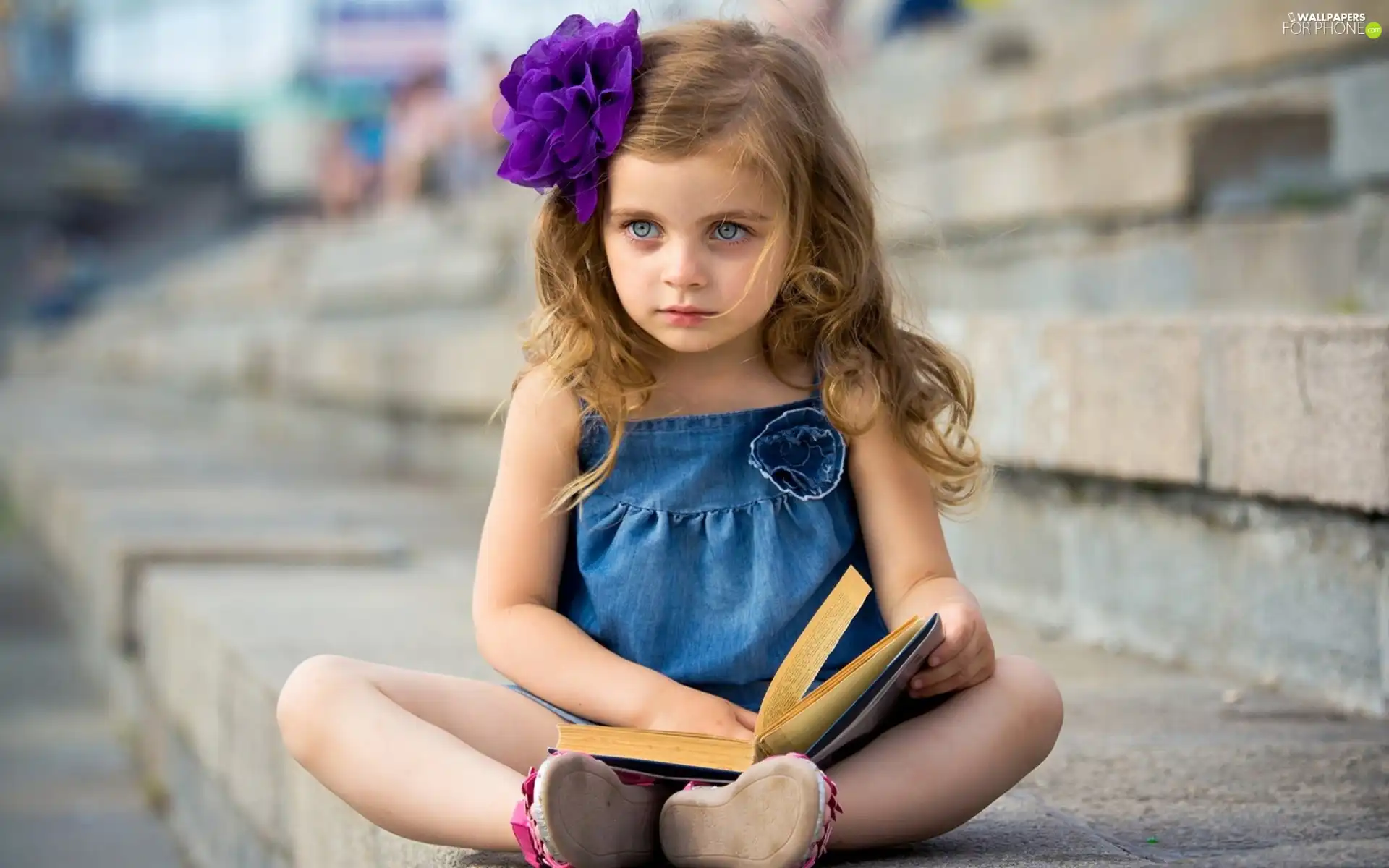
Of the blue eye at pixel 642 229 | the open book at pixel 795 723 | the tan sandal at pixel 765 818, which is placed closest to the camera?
the tan sandal at pixel 765 818

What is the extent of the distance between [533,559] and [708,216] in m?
0.46

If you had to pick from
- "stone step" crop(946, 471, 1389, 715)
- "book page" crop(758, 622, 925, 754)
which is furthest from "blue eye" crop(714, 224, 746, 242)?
"stone step" crop(946, 471, 1389, 715)

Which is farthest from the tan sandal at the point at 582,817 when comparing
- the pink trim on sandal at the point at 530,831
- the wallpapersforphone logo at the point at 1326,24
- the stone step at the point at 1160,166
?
the wallpapersforphone logo at the point at 1326,24

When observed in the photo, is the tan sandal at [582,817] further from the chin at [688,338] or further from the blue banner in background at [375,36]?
the blue banner in background at [375,36]

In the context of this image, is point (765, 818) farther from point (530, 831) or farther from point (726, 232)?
point (726, 232)

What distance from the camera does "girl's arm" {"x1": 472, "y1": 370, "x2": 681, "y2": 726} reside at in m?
2.00

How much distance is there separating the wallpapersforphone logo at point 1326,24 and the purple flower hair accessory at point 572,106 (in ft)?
9.36

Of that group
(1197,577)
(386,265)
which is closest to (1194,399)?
(1197,577)

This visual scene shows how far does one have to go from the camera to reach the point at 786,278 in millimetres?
2053

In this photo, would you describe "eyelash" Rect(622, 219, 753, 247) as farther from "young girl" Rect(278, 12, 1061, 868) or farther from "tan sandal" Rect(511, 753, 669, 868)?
"tan sandal" Rect(511, 753, 669, 868)

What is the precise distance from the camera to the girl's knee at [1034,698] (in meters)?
1.92

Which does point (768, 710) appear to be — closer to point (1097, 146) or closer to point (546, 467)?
point (546, 467)

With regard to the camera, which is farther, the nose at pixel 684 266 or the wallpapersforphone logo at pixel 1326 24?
the wallpapersforphone logo at pixel 1326 24

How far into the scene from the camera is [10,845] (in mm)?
3633
